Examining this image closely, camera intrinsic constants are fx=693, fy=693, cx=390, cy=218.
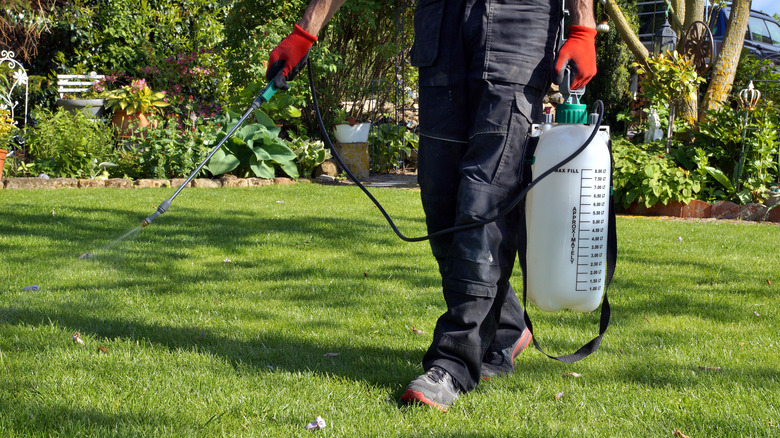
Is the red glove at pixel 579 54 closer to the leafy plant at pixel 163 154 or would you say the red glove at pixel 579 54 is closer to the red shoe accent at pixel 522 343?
the red shoe accent at pixel 522 343

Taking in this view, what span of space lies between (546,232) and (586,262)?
5.6 inches

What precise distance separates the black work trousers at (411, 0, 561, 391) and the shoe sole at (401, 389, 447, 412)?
13 centimetres

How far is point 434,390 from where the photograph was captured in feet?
6.61

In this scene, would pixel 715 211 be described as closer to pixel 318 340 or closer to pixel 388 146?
pixel 388 146

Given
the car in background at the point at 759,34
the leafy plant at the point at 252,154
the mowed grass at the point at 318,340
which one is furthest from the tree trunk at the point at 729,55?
the car in background at the point at 759,34

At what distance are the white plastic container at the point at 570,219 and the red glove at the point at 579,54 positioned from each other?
0.16 meters

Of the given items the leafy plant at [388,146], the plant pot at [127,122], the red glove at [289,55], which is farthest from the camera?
the leafy plant at [388,146]

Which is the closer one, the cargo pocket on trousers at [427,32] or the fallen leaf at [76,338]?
the cargo pocket on trousers at [427,32]

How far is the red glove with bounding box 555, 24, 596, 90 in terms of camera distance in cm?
201

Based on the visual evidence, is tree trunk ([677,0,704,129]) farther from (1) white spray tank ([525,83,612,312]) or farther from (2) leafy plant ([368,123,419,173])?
(1) white spray tank ([525,83,612,312])

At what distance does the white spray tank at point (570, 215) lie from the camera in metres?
1.96

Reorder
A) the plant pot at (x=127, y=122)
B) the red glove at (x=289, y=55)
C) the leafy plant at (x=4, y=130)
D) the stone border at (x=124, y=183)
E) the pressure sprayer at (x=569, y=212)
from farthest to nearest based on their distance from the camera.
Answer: the plant pot at (x=127, y=122), the leafy plant at (x=4, y=130), the stone border at (x=124, y=183), the red glove at (x=289, y=55), the pressure sprayer at (x=569, y=212)

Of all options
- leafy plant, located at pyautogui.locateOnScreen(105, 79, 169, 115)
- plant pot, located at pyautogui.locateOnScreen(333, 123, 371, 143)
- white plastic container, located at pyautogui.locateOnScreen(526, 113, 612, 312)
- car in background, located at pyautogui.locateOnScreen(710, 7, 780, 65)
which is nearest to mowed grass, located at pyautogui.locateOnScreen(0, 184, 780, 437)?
white plastic container, located at pyautogui.locateOnScreen(526, 113, 612, 312)

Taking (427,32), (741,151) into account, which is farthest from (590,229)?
(741,151)
